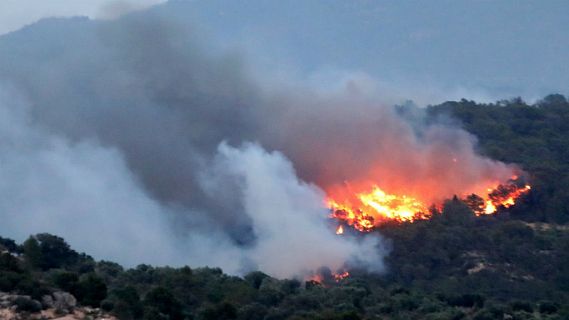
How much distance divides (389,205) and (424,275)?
31.5 ft

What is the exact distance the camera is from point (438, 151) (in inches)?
2773

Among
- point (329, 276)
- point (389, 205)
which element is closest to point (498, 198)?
point (389, 205)

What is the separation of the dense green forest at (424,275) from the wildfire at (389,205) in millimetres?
828

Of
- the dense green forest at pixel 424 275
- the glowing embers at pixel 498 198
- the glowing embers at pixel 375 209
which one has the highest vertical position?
the glowing embers at pixel 498 198

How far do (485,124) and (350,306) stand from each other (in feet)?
153

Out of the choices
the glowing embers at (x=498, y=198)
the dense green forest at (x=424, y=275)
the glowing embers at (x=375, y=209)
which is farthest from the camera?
the glowing embers at (x=498, y=198)

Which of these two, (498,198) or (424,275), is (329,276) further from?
(498,198)

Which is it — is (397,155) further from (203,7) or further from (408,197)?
(203,7)

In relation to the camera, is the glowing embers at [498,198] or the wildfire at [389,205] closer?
the wildfire at [389,205]

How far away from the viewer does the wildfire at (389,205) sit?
62.6 metres

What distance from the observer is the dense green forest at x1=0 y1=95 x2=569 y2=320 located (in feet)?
106

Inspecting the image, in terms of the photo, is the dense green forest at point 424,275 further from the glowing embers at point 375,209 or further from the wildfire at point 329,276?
the glowing embers at point 375,209

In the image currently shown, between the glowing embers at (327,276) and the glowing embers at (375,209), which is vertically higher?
the glowing embers at (375,209)

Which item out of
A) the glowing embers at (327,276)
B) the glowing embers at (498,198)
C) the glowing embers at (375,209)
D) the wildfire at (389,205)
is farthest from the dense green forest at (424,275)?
the glowing embers at (375,209)
